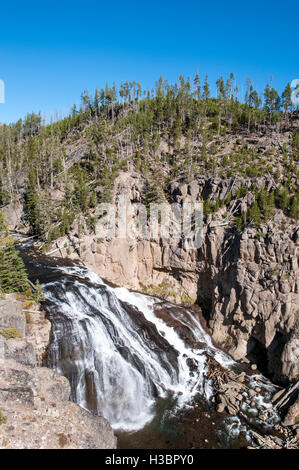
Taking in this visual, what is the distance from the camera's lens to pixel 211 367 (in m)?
30.9

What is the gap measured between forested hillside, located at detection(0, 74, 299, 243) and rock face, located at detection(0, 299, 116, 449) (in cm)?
2917

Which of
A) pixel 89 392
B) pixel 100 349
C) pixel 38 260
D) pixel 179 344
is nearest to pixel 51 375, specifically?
pixel 89 392

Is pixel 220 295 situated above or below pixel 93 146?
below

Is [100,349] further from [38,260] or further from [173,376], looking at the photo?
[38,260]

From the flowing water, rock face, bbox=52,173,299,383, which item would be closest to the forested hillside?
rock face, bbox=52,173,299,383

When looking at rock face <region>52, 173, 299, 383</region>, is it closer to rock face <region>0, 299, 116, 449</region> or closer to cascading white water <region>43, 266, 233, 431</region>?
cascading white water <region>43, 266, 233, 431</region>

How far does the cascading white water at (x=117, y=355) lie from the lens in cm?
2453

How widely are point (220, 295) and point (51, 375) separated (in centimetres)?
2577

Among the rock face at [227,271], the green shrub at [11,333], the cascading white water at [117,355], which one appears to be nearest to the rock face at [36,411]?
the green shrub at [11,333]

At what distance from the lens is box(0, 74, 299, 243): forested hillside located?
49.2m

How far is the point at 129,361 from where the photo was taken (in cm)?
2759

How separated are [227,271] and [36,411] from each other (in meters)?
29.1

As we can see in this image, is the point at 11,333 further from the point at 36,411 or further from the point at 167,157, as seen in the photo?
the point at 167,157

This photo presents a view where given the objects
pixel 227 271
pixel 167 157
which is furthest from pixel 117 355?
pixel 167 157
